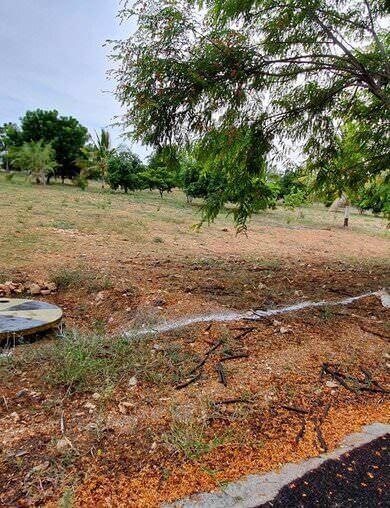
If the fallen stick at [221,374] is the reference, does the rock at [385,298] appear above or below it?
above

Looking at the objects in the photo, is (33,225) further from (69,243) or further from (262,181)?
(262,181)

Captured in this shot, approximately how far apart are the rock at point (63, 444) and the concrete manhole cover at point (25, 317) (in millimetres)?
1903

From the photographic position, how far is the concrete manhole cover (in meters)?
3.60

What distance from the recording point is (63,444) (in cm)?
200

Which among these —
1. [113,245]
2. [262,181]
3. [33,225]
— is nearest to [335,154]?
[262,181]

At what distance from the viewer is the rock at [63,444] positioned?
196 centimetres

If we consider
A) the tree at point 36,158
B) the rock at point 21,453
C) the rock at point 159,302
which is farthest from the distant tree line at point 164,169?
the rock at point 21,453

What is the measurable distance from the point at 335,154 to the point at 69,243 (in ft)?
19.9

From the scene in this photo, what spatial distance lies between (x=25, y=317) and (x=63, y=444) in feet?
7.49

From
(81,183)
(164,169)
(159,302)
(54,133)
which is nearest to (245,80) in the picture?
(159,302)

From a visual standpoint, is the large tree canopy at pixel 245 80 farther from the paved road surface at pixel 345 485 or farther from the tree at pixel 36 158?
the tree at pixel 36 158

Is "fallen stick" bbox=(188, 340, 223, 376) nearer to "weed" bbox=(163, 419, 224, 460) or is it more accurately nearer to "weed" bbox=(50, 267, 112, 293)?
"weed" bbox=(163, 419, 224, 460)

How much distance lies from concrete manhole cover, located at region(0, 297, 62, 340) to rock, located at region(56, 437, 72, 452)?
1903mm

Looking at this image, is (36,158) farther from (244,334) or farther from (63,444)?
(63,444)
